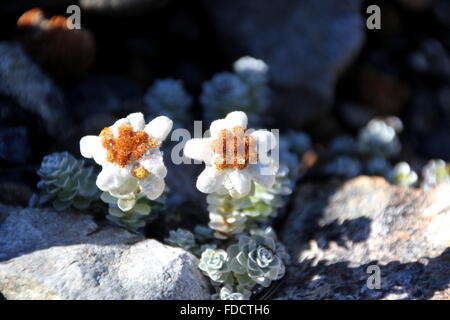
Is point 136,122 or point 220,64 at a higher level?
point 220,64

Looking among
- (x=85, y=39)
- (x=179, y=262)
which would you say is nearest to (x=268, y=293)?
(x=179, y=262)

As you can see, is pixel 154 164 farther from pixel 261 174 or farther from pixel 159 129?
pixel 261 174

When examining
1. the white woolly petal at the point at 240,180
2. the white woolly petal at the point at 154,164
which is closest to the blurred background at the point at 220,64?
the white woolly petal at the point at 154,164

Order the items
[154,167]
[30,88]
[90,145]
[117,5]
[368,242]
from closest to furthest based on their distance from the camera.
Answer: [154,167] < [90,145] < [368,242] < [30,88] < [117,5]

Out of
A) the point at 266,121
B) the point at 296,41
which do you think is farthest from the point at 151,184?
the point at 296,41

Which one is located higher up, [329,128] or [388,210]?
[329,128]

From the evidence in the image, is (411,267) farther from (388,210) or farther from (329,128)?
(329,128)

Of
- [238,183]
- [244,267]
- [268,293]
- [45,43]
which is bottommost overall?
[268,293]
